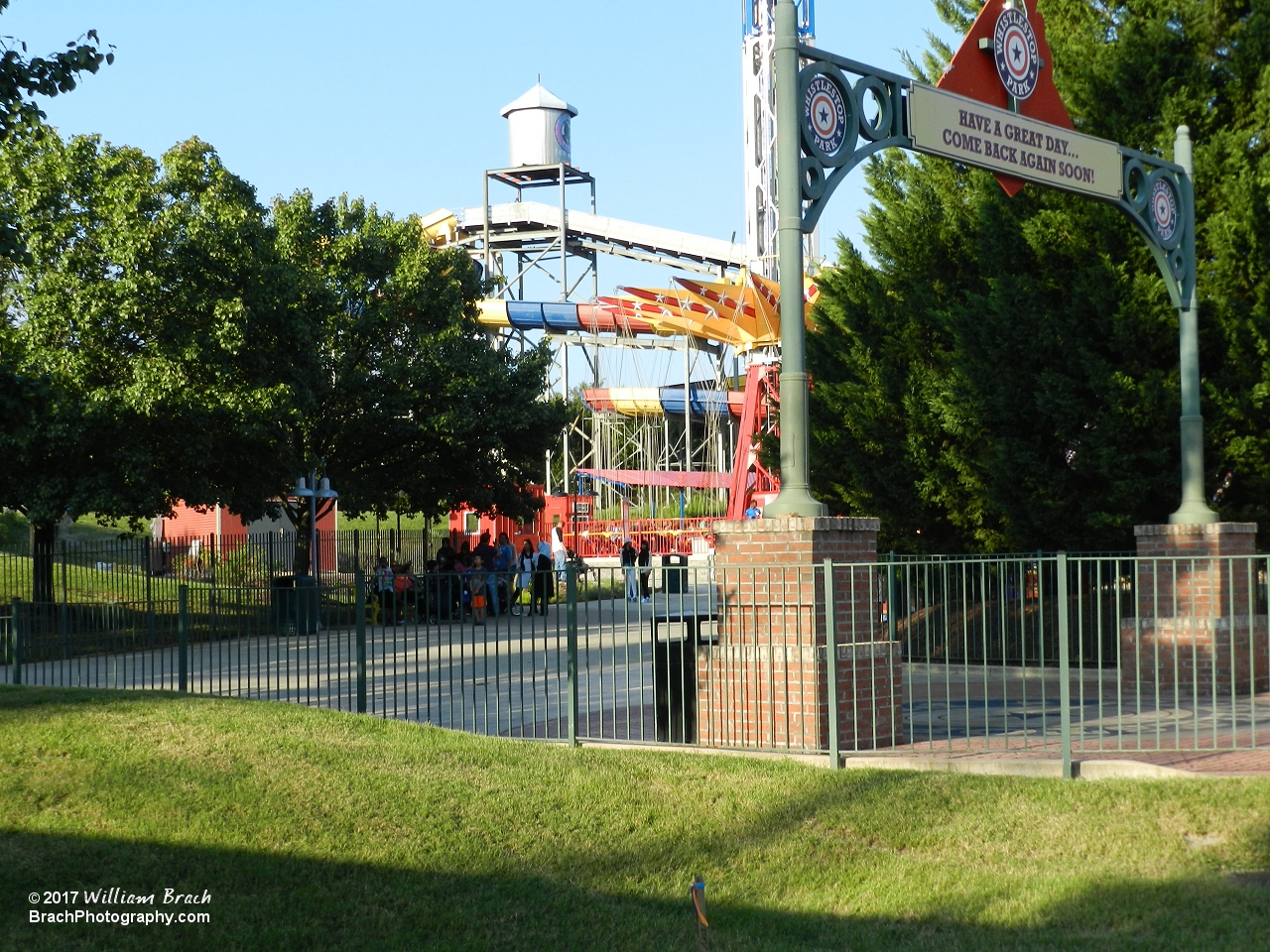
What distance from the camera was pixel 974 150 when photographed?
11398 mm

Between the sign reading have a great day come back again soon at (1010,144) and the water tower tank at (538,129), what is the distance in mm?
49051

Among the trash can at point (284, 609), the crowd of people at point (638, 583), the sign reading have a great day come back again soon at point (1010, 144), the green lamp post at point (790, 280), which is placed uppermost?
the sign reading have a great day come back again soon at point (1010, 144)

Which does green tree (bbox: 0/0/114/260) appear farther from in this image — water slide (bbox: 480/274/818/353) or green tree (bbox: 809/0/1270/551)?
water slide (bbox: 480/274/818/353)

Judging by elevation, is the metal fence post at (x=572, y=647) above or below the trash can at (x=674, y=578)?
below

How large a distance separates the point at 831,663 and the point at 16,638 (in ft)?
32.0

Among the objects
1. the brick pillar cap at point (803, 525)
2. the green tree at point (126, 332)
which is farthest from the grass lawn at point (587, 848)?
the green tree at point (126, 332)

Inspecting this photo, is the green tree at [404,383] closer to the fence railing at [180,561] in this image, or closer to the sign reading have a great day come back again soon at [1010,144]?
the fence railing at [180,561]

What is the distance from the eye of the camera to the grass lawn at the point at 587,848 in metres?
6.25

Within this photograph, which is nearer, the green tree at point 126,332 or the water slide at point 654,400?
the green tree at point 126,332

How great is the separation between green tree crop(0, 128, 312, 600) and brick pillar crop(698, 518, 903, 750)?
12.9m

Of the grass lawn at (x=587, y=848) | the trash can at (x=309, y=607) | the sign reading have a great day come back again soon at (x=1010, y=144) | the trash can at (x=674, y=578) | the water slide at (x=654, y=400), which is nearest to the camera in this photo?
the grass lawn at (x=587, y=848)

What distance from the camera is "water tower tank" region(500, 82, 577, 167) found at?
2344 inches

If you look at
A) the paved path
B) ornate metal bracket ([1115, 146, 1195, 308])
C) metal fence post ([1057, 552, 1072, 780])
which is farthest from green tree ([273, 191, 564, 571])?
metal fence post ([1057, 552, 1072, 780])

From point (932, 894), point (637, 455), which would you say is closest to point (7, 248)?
point (932, 894)
